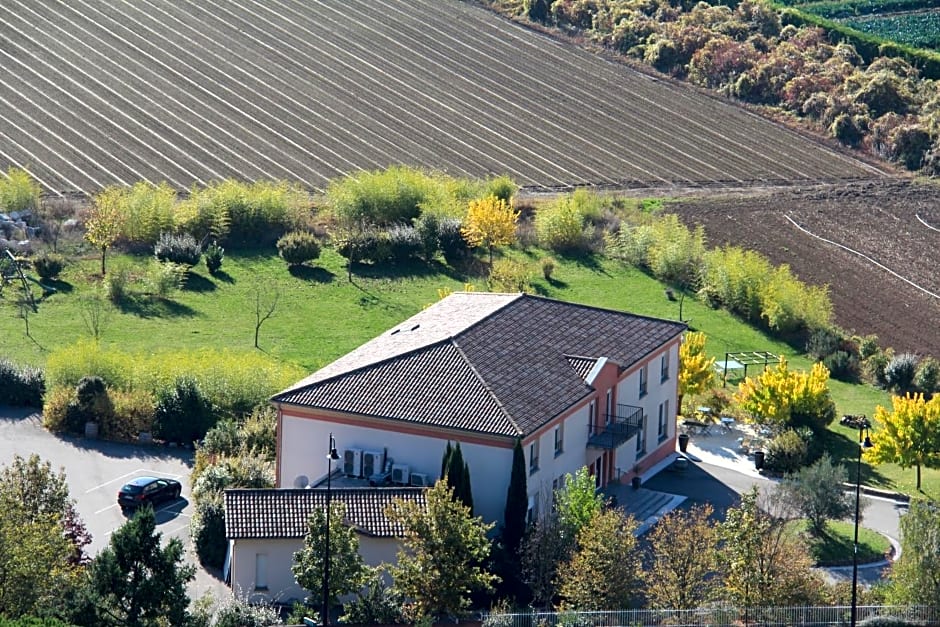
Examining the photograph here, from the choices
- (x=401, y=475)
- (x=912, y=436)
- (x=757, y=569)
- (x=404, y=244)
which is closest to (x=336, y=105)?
(x=404, y=244)

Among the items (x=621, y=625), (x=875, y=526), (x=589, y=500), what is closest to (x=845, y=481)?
(x=875, y=526)

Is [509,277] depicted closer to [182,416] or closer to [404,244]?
[404,244]

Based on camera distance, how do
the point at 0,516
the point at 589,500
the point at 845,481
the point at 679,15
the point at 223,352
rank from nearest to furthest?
the point at 0,516 < the point at 589,500 < the point at 845,481 < the point at 223,352 < the point at 679,15

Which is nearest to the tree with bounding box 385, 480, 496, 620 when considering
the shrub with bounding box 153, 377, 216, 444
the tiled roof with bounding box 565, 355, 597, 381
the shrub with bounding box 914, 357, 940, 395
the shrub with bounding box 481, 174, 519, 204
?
the tiled roof with bounding box 565, 355, 597, 381

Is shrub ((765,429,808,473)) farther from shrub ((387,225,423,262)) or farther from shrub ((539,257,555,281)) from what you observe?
shrub ((387,225,423,262))

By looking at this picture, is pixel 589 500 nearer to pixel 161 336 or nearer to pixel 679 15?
pixel 161 336

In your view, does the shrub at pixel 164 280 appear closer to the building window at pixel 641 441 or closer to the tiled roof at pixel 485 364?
the tiled roof at pixel 485 364
